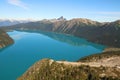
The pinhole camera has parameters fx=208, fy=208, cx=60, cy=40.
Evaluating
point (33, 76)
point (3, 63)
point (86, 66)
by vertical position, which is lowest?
point (3, 63)

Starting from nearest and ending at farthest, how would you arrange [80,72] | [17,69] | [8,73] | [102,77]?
[102,77] → [80,72] → [8,73] → [17,69]

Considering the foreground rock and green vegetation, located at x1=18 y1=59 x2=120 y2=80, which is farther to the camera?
the foreground rock

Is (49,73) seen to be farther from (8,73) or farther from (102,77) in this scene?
(8,73)

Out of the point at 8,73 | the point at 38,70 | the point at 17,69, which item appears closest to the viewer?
the point at 38,70

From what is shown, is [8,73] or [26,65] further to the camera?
[26,65]

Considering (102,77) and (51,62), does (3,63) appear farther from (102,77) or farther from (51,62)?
(102,77)

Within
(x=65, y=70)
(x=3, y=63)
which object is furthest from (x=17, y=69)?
(x=65, y=70)

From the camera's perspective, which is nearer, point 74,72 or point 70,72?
point 74,72

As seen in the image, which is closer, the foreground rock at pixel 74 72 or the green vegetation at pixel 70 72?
the green vegetation at pixel 70 72

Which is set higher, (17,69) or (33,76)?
(33,76)
